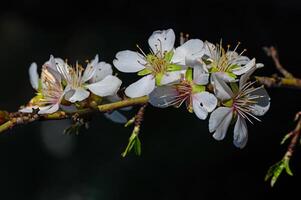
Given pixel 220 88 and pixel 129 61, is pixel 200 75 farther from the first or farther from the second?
pixel 129 61

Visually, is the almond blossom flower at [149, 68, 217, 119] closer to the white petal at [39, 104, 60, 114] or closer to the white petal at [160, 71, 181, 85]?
the white petal at [160, 71, 181, 85]

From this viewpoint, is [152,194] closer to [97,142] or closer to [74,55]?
[97,142]

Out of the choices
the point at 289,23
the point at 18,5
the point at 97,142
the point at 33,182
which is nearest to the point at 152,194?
the point at 97,142

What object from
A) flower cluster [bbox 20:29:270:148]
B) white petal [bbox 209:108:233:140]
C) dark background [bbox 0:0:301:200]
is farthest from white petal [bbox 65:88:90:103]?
dark background [bbox 0:0:301:200]

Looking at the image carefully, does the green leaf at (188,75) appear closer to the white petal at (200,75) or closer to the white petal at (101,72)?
the white petal at (200,75)

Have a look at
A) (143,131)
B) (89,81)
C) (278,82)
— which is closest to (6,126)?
(89,81)

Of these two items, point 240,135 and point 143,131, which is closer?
point 240,135
